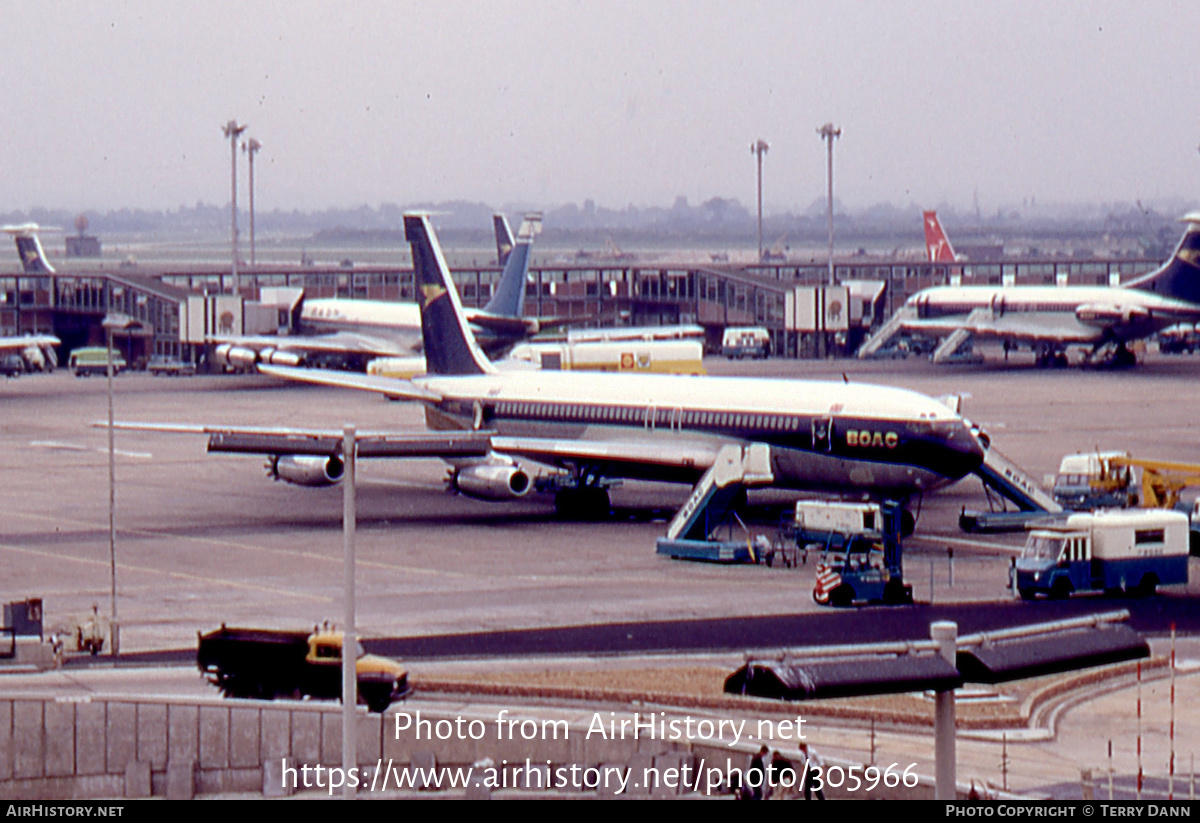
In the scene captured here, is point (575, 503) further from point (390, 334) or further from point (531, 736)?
point (390, 334)

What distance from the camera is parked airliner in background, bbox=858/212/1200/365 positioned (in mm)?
139875

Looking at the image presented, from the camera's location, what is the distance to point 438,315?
73812 mm

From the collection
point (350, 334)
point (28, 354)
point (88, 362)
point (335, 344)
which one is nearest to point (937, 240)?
point (350, 334)

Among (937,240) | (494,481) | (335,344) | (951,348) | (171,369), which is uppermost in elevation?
(937,240)

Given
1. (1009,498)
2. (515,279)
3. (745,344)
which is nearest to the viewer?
(1009,498)

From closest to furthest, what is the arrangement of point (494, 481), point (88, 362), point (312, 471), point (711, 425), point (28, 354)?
point (711, 425)
point (494, 481)
point (312, 471)
point (88, 362)
point (28, 354)

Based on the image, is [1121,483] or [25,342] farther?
[25,342]

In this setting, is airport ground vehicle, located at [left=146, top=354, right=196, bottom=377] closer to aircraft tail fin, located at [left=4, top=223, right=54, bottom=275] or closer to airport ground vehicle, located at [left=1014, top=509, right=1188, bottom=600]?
aircraft tail fin, located at [left=4, top=223, right=54, bottom=275]

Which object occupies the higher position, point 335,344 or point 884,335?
point 335,344

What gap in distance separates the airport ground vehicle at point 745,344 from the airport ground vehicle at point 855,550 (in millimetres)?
99569

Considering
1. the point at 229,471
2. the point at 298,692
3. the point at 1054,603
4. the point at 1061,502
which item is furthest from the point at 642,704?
the point at 229,471

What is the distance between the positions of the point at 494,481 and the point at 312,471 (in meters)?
7.52

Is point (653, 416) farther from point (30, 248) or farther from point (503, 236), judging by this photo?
point (30, 248)
